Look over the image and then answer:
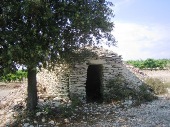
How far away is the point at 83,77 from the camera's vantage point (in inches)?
662

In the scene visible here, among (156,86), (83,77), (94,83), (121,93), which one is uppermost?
(83,77)

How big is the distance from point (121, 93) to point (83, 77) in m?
2.12

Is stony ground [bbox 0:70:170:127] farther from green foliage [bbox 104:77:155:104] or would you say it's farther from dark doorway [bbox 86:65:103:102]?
dark doorway [bbox 86:65:103:102]

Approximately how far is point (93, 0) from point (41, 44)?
2.94 m

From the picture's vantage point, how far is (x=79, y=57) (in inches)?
584

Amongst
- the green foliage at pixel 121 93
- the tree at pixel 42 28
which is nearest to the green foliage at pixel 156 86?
the green foliage at pixel 121 93

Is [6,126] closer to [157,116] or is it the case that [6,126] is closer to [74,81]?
[74,81]

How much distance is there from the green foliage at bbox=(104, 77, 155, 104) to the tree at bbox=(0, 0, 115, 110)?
4419 millimetres

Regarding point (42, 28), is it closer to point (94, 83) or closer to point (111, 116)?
point (111, 116)

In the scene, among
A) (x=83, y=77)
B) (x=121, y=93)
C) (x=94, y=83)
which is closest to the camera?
(x=83, y=77)

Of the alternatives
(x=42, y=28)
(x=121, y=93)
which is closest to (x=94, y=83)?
(x=121, y=93)

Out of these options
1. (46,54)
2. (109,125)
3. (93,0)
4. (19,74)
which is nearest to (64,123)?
(109,125)

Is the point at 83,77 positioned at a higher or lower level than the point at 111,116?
higher

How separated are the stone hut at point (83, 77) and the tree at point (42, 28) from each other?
284 cm
